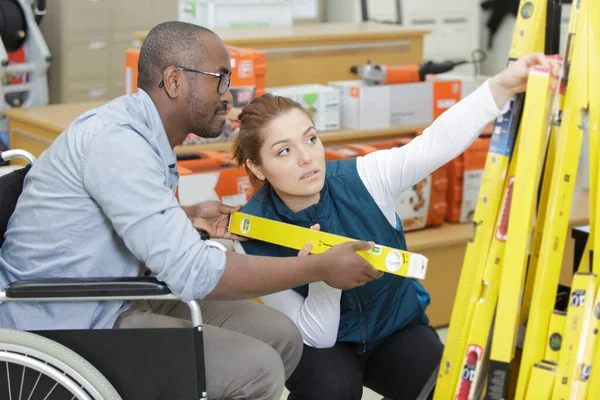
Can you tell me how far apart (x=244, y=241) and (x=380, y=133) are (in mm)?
1688

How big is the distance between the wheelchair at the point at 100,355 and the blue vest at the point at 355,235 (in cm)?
36

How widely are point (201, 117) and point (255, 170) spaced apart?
12.2 inches

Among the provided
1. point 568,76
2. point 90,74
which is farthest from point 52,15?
point 568,76

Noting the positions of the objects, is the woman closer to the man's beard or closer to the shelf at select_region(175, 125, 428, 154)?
the man's beard


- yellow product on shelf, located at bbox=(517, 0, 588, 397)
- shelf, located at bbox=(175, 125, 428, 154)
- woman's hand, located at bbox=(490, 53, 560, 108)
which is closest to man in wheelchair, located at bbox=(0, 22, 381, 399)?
yellow product on shelf, located at bbox=(517, 0, 588, 397)

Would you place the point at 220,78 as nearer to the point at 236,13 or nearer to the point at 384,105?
the point at 384,105

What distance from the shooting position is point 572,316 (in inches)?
75.3

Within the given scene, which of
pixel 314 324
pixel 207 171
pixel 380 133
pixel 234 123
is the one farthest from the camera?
pixel 380 133

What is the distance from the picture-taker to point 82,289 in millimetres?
1670

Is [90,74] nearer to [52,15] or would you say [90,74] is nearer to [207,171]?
[52,15]

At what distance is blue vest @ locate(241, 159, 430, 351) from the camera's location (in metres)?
2.09

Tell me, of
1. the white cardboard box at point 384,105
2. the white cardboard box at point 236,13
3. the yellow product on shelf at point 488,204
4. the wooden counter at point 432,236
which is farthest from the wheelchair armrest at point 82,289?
the white cardboard box at point 236,13

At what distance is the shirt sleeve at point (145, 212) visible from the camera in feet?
5.48

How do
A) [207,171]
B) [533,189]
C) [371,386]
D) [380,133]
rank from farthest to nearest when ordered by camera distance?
[380,133], [207,171], [371,386], [533,189]
